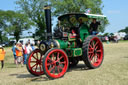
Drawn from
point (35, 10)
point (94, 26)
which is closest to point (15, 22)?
point (35, 10)

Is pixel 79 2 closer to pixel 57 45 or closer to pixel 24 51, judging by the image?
pixel 24 51

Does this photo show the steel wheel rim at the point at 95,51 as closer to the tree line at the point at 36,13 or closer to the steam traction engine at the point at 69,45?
the steam traction engine at the point at 69,45

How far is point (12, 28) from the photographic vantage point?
44.2 m

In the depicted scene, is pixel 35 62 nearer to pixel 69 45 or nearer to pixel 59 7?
pixel 69 45

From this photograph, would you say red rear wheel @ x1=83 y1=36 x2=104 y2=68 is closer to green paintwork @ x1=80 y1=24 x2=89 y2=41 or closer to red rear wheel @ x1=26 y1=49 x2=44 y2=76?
green paintwork @ x1=80 y1=24 x2=89 y2=41

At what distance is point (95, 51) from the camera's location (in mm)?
7246

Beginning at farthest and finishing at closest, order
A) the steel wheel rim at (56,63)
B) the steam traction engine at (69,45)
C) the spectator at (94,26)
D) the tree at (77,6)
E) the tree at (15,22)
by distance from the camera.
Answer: the tree at (15,22), the tree at (77,6), the spectator at (94,26), the steam traction engine at (69,45), the steel wheel rim at (56,63)

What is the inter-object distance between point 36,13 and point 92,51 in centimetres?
3800

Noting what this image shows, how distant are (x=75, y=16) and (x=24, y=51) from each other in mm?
3779

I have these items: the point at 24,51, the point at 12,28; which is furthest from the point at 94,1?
the point at 24,51

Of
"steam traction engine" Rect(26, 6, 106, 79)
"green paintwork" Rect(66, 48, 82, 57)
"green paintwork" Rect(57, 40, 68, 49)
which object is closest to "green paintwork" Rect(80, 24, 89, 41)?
"steam traction engine" Rect(26, 6, 106, 79)

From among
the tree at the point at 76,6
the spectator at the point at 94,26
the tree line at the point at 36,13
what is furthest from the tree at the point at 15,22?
the spectator at the point at 94,26

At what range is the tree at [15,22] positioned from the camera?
149ft

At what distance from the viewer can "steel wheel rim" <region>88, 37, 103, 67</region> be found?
706cm
